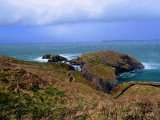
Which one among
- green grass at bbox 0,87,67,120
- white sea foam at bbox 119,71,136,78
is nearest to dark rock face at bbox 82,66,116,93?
white sea foam at bbox 119,71,136,78

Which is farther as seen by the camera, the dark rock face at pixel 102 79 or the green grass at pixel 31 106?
the dark rock face at pixel 102 79

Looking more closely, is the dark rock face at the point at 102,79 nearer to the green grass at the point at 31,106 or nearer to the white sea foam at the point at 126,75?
the white sea foam at the point at 126,75

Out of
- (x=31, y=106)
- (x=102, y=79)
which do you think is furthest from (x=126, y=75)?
(x=31, y=106)

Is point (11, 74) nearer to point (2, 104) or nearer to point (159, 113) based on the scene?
point (2, 104)

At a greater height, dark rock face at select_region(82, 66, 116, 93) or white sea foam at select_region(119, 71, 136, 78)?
dark rock face at select_region(82, 66, 116, 93)

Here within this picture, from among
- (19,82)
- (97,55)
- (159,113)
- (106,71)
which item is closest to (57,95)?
(19,82)

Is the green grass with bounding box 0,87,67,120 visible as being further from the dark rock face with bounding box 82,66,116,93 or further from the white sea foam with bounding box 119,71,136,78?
the white sea foam with bounding box 119,71,136,78

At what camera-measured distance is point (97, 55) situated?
4513 inches

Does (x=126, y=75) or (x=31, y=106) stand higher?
(x=31, y=106)

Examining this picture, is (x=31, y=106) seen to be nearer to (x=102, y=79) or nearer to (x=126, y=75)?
(x=102, y=79)

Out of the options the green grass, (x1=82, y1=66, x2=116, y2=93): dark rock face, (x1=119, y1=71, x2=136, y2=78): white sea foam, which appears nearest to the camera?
the green grass

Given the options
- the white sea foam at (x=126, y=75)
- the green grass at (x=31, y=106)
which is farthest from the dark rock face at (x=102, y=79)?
the green grass at (x=31, y=106)

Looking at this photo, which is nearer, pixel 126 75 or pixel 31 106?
pixel 31 106

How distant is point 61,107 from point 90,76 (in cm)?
4549
